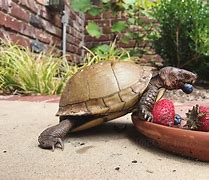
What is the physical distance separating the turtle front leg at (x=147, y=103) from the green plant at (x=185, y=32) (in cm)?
205

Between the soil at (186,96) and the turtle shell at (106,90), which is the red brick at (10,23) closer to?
the soil at (186,96)

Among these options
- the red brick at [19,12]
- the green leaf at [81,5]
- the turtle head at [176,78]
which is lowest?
the turtle head at [176,78]

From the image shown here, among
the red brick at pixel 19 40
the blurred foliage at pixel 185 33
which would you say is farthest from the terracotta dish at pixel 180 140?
the red brick at pixel 19 40

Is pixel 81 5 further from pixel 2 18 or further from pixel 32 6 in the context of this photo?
pixel 2 18

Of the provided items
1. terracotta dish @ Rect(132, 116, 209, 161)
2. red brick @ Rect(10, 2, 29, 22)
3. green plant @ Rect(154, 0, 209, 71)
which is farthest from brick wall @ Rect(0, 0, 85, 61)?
terracotta dish @ Rect(132, 116, 209, 161)

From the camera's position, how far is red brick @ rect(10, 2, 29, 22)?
3.16 metres

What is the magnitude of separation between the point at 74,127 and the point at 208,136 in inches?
20.0

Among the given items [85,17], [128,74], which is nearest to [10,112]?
[128,74]

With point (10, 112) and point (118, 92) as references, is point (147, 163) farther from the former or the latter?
point (10, 112)

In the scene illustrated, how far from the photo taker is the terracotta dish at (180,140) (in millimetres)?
933

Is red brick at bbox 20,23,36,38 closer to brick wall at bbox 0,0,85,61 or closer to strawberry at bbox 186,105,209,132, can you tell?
brick wall at bbox 0,0,85,61

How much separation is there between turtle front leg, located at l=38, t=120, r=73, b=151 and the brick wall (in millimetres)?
2017

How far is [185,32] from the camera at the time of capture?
10.5ft

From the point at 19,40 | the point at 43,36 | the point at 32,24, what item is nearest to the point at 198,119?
the point at 19,40
